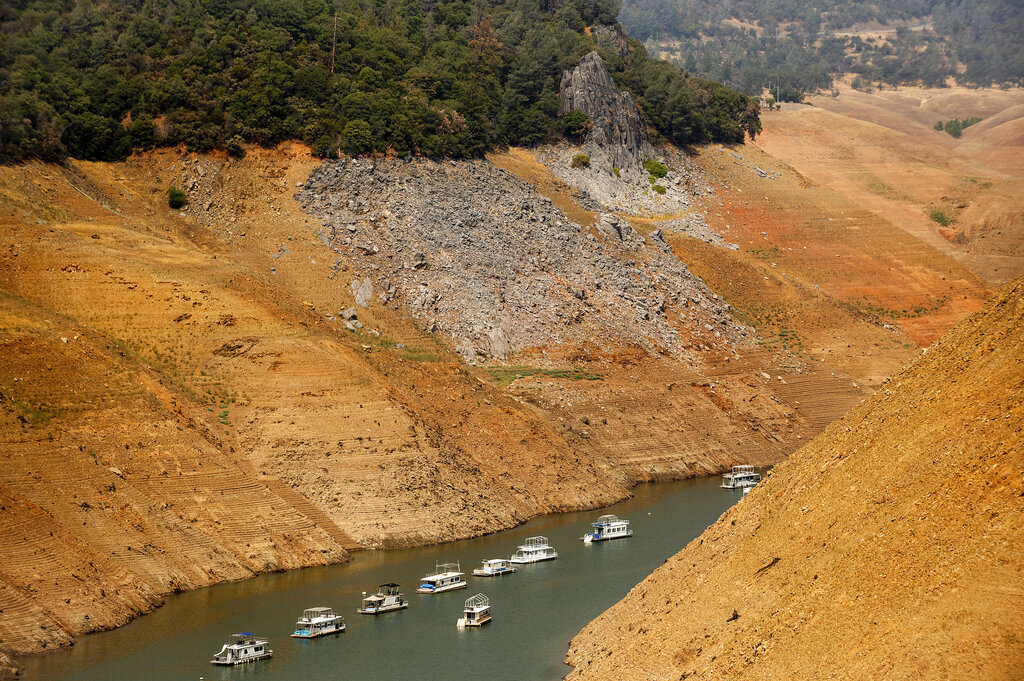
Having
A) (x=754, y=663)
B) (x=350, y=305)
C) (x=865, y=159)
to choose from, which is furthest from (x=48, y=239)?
(x=865, y=159)

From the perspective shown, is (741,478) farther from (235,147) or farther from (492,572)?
(235,147)

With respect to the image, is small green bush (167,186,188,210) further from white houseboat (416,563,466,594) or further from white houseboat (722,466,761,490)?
white houseboat (722,466,761,490)

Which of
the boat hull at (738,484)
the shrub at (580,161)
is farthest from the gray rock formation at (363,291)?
the shrub at (580,161)

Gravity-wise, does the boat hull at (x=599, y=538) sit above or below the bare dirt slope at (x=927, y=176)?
below

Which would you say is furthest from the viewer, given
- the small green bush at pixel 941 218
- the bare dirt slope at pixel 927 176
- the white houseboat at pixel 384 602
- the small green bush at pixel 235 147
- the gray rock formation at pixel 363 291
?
the small green bush at pixel 941 218

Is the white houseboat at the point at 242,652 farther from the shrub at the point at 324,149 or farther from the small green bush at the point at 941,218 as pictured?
the small green bush at the point at 941,218

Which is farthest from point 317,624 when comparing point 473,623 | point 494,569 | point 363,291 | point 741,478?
point 363,291

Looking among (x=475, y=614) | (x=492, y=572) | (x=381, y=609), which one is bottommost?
(x=492, y=572)

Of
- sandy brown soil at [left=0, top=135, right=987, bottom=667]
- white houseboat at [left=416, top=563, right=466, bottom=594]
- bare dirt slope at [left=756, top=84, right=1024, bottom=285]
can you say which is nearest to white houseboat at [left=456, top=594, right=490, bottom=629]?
white houseboat at [left=416, top=563, right=466, bottom=594]
